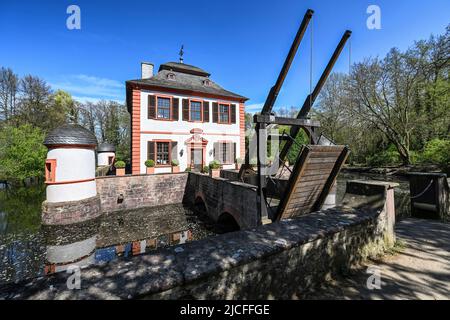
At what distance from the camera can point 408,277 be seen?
8.93ft

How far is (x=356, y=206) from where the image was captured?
3795 millimetres

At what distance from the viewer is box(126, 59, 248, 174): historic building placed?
16391 millimetres

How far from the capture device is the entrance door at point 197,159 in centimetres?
1839

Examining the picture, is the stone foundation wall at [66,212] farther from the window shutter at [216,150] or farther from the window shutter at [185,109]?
the window shutter at [216,150]

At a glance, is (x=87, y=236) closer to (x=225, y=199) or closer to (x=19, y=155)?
(x=225, y=199)

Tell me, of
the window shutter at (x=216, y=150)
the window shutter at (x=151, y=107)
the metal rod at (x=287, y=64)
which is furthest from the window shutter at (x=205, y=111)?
the metal rod at (x=287, y=64)

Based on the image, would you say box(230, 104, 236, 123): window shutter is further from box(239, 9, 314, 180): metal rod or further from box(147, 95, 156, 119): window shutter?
box(239, 9, 314, 180): metal rod

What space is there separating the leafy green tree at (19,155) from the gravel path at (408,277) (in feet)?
88.9

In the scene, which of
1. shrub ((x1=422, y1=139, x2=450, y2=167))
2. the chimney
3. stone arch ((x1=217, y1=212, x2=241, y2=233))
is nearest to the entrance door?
A: stone arch ((x1=217, y1=212, x2=241, y2=233))

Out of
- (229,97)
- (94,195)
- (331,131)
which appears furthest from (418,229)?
(331,131)

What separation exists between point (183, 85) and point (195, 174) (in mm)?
8524

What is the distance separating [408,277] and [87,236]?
1171 centimetres

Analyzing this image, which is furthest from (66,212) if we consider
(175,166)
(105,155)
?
(105,155)
